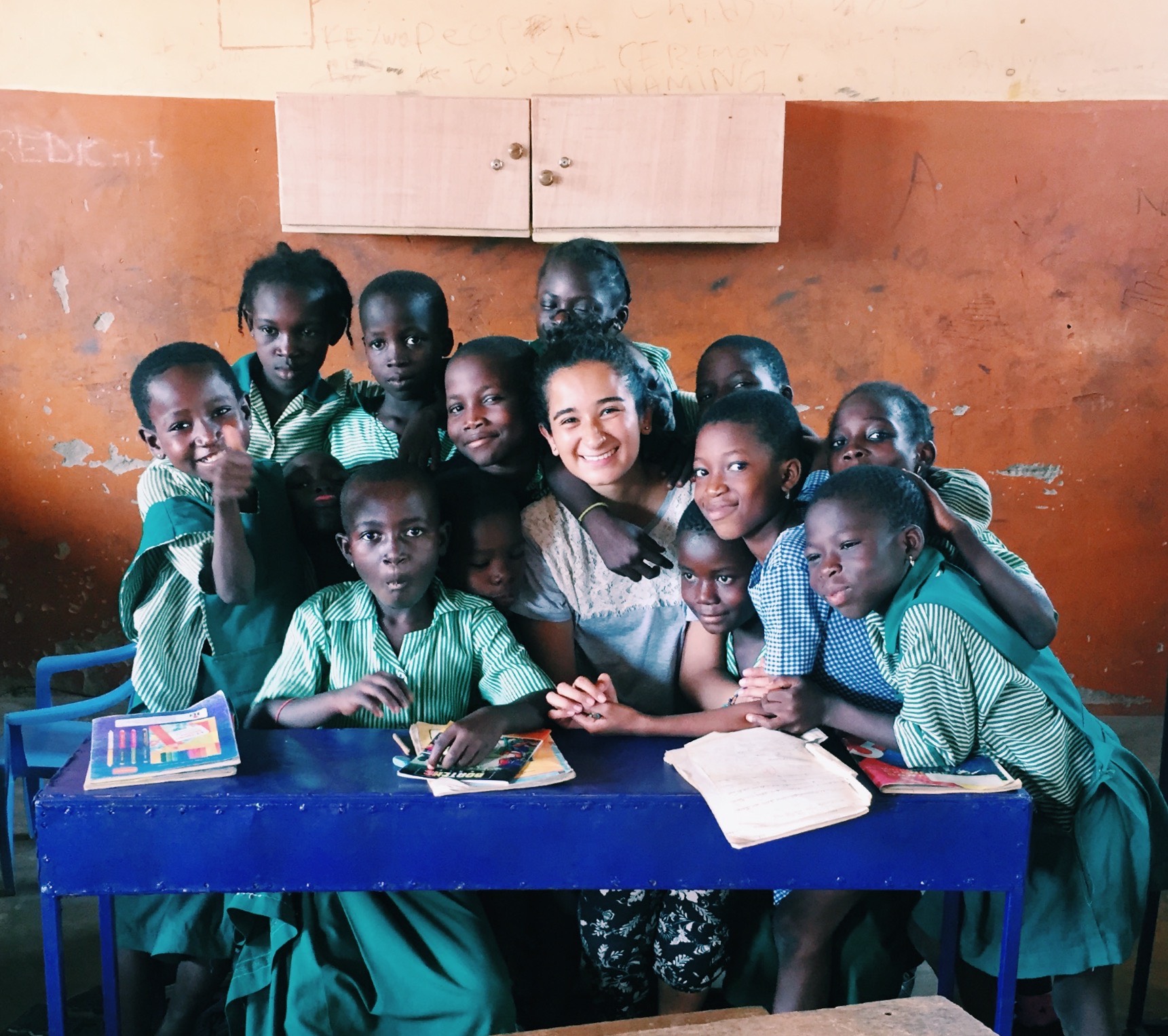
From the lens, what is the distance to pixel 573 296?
2.40 metres

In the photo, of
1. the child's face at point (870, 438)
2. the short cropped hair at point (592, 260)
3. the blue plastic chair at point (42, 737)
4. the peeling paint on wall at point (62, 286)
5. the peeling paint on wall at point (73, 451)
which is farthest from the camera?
the peeling paint on wall at point (73, 451)

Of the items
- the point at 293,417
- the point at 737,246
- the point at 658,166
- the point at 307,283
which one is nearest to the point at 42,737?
the point at 293,417

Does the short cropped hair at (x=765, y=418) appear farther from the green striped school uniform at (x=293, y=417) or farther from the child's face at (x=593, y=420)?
the green striped school uniform at (x=293, y=417)

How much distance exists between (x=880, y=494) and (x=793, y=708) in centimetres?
41

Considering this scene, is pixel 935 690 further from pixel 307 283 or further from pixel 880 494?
pixel 307 283

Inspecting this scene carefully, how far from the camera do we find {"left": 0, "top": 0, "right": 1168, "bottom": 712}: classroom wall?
372cm

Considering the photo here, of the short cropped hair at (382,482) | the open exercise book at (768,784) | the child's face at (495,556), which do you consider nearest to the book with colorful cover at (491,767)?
the open exercise book at (768,784)

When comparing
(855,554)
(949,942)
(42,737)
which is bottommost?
(949,942)

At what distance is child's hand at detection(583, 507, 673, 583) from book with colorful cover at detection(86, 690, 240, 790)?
767 mm

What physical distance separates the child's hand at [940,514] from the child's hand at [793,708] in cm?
37

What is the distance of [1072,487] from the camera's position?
13.3 ft

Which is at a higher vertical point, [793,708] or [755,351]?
[755,351]

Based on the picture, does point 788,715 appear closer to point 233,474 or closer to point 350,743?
point 350,743

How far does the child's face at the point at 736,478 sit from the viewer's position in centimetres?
191
